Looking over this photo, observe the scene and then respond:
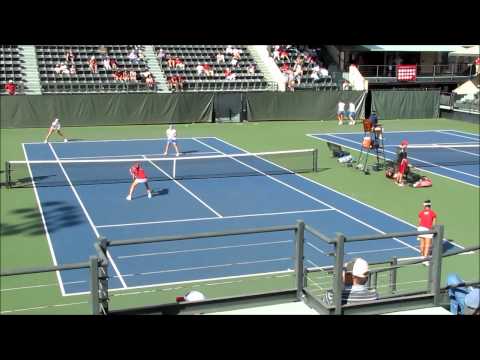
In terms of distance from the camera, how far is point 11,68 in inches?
1483

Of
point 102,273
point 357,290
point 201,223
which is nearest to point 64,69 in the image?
point 201,223

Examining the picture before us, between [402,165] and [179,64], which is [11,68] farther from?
[402,165]

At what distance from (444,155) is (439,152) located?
0.78m

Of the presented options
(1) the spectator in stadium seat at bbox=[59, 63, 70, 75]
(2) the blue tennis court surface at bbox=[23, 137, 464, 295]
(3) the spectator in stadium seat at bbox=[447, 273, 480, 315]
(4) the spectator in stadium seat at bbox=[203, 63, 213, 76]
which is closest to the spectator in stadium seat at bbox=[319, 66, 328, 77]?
(4) the spectator in stadium seat at bbox=[203, 63, 213, 76]

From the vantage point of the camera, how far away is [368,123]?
72.6 ft

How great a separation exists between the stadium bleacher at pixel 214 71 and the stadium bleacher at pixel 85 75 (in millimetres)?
2336

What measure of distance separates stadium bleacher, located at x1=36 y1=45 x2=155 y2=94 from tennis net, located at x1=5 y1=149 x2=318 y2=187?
50.1 ft

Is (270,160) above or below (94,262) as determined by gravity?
below

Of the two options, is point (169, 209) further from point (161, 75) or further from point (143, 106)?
point (161, 75)
